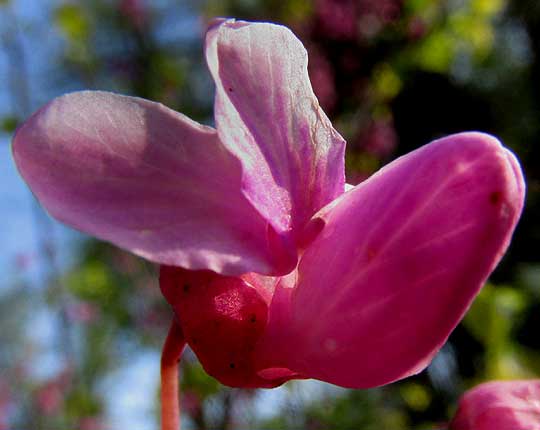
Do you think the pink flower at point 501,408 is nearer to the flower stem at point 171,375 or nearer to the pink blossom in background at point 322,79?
the flower stem at point 171,375

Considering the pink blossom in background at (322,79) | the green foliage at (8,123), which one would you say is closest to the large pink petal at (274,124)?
the green foliage at (8,123)

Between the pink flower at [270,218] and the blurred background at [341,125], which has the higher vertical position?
the pink flower at [270,218]

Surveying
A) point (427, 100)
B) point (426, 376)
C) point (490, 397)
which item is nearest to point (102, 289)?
point (426, 376)

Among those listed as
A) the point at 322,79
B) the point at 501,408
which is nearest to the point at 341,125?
the point at 322,79

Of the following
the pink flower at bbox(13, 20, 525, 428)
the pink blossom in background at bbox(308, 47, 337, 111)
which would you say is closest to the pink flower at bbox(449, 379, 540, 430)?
the pink flower at bbox(13, 20, 525, 428)

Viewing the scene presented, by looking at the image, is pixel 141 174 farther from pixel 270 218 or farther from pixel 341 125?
pixel 341 125

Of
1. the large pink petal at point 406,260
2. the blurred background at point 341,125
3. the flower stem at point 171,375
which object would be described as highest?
the large pink petal at point 406,260

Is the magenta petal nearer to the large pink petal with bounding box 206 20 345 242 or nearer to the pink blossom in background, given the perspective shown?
the large pink petal with bounding box 206 20 345 242
